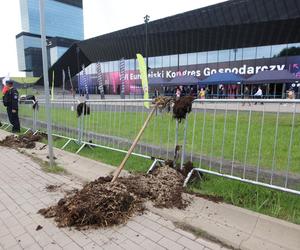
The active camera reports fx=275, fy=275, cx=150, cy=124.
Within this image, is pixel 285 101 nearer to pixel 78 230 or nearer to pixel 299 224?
pixel 299 224

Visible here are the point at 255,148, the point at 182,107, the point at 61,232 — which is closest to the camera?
the point at 61,232

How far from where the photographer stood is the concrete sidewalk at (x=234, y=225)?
2.88 metres

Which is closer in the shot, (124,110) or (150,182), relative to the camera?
(150,182)

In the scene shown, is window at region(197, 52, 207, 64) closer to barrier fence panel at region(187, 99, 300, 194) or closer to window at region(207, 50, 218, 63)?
window at region(207, 50, 218, 63)

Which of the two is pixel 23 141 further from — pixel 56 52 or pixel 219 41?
pixel 56 52

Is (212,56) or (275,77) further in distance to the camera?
(212,56)

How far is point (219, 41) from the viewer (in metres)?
33.8

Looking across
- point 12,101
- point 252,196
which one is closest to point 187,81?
point 12,101

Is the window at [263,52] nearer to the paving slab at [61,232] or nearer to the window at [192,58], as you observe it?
the window at [192,58]

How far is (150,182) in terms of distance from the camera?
14.0 ft

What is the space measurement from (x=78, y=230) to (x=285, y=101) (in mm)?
3089

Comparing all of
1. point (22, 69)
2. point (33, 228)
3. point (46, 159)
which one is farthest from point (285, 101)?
point (22, 69)

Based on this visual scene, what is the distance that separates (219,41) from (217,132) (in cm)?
2857

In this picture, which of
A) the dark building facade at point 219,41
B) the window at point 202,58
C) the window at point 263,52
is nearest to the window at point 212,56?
the dark building facade at point 219,41
